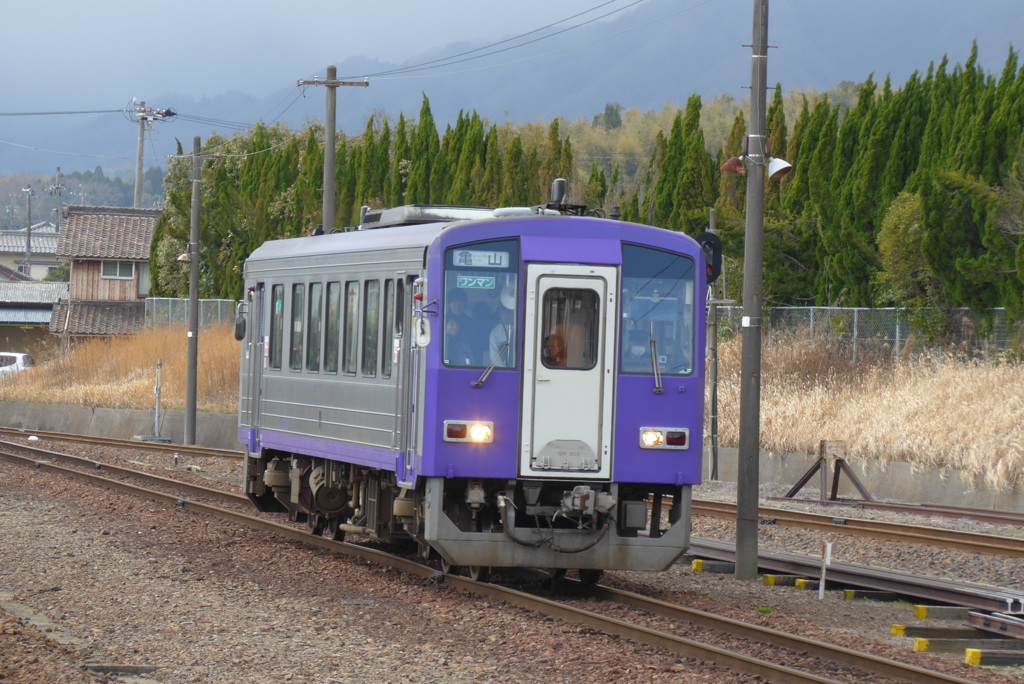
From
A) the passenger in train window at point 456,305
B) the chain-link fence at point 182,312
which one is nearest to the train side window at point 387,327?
the passenger in train window at point 456,305

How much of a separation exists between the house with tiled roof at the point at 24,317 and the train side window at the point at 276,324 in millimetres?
49395

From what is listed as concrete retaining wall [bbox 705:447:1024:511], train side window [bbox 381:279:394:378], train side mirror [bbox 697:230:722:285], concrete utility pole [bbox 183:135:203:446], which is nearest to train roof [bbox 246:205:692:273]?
train side window [bbox 381:279:394:378]

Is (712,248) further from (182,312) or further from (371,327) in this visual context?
(182,312)

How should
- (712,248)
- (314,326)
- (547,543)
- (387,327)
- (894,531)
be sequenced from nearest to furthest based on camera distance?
1. (547,543)
2. (387,327)
3. (712,248)
4. (314,326)
5. (894,531)

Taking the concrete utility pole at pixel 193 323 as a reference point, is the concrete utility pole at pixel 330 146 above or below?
above

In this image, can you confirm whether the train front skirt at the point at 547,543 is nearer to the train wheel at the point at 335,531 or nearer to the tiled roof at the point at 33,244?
the train wheel at the point at 335,531

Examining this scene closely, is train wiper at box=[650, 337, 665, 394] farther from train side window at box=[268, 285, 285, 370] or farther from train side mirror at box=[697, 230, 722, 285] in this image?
train side window at box=[268, 285, 285, 370]

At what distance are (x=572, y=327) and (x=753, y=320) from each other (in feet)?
8.81

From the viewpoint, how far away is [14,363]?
49844mm

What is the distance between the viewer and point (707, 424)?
26.8 metres

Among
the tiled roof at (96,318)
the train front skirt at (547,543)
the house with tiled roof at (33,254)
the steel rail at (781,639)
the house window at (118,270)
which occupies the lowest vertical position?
the steel rail at (781,639)

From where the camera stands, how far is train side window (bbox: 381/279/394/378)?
469 inches

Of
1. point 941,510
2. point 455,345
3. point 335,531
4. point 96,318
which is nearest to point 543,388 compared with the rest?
point 455,345

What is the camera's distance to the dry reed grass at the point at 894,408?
20.8 metres
